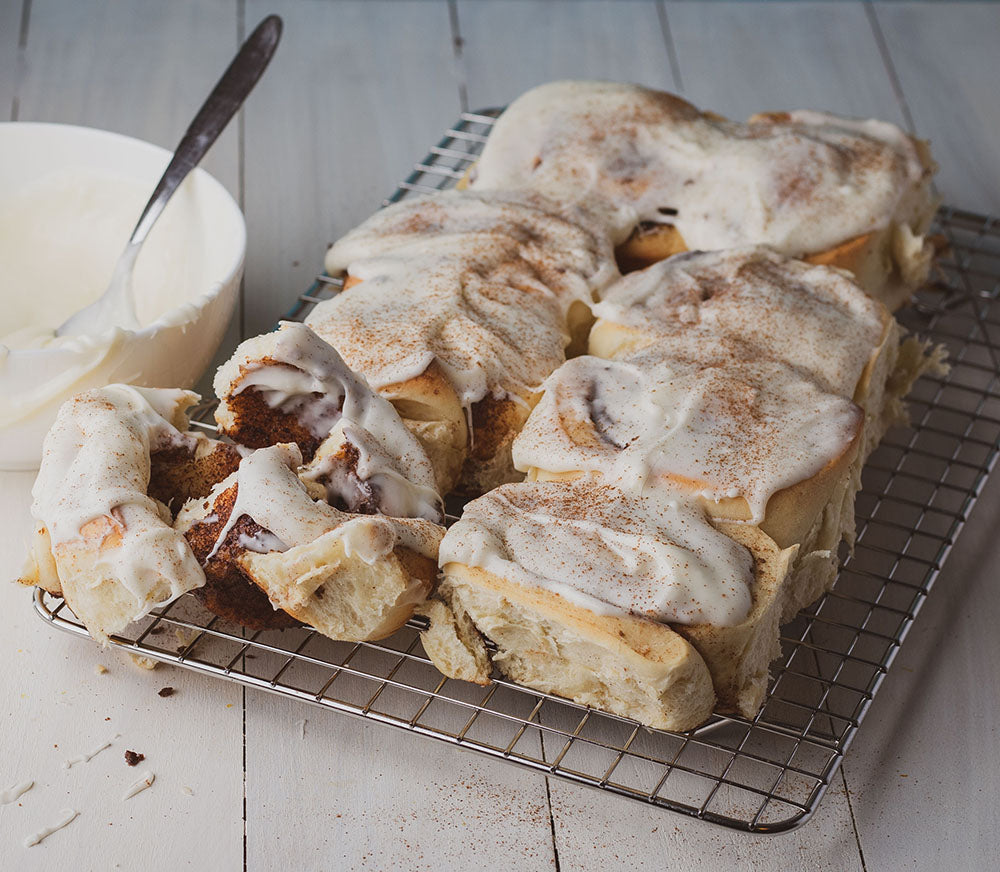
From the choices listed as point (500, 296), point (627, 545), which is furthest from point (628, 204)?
point (627, 545)

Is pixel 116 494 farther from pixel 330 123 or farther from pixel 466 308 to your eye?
pixel 330 123

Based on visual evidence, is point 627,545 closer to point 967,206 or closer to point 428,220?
point 428,220

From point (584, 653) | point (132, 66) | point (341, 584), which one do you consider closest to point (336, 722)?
Result: point (341, 584)

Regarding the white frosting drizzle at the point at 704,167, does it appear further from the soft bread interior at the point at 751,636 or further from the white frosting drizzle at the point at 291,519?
the white frosting drizzle at the point at 291,519

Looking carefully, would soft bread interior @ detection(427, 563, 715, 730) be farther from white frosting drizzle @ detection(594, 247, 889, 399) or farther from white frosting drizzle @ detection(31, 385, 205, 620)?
white frosting drizzle @ detection(594, 247, 889, 399)

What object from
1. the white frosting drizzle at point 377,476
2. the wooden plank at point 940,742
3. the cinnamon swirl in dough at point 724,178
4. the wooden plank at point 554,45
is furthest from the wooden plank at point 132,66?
the wooden plank at point 940,742

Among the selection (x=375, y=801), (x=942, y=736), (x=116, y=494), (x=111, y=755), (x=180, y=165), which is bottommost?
(x=942, y=736)

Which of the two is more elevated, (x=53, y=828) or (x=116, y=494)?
(x=116, y=494)
